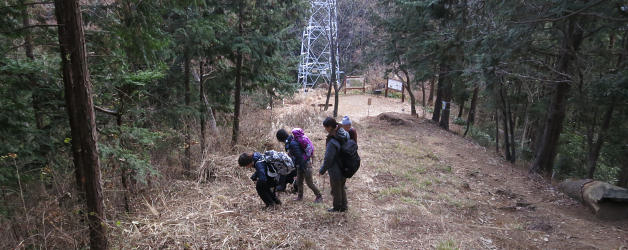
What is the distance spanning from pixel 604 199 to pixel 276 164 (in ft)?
19.9

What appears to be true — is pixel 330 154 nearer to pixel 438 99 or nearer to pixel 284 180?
pixel 284 180

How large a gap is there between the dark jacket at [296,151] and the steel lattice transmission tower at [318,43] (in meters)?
14.2

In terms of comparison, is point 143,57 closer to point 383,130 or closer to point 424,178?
point 424,178

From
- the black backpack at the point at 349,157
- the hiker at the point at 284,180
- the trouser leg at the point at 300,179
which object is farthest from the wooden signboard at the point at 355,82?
the black backpack at the point at 349,157

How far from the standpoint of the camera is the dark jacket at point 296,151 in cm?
559

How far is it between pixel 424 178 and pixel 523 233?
327 cm

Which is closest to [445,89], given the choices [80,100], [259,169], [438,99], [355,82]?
[438,99]

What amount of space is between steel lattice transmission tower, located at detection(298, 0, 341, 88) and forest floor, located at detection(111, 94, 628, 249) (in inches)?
485

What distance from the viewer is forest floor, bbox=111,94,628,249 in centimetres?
484

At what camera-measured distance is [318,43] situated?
1183 inches

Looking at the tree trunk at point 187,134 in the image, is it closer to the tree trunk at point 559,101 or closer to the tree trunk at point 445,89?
the tree trunk at point 559,101

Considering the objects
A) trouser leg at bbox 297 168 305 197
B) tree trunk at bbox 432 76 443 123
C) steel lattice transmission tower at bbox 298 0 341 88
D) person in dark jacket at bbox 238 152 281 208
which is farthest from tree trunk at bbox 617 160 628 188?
steel lattice transmission tower at bbox 298 0 341 88

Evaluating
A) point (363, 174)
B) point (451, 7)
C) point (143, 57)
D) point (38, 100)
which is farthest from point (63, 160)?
point (451, 7)

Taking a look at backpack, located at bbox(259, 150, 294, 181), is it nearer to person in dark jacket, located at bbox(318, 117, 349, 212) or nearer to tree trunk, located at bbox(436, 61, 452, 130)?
person in dark jacket, located at bbox(318, 117, 349, 212)
